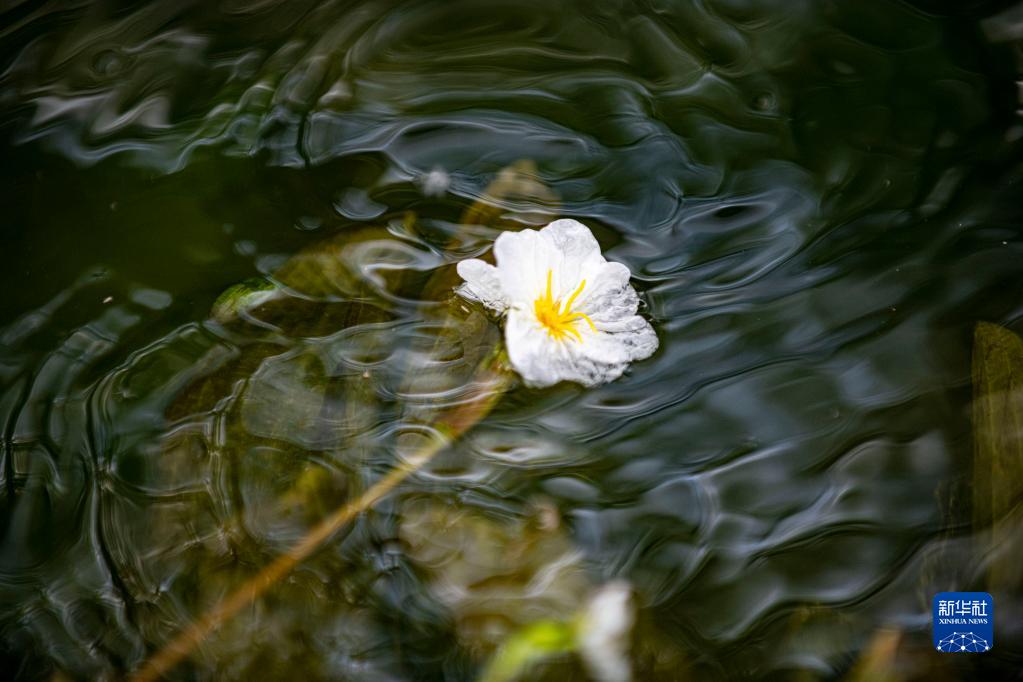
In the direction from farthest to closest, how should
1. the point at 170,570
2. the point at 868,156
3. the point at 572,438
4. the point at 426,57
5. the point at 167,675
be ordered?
1. the point at 426,57
2. the point at 868,156
3. the point at 572,438
4. the point at 170,570
5. the point at 167,675

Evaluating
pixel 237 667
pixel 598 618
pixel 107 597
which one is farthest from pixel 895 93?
pixel 107 597

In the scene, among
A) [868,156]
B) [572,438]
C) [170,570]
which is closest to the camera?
[170,570]

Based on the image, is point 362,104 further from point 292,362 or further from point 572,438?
point 572,438

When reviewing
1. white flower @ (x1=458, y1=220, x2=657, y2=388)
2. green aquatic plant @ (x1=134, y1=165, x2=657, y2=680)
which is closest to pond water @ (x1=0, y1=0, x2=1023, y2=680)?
green aquatic plant @ (x1=134, y1=165, x2=657, y2=680)

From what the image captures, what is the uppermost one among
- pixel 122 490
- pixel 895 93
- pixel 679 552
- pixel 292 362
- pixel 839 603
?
pixel 895 93

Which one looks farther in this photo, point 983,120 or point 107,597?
point 983,120

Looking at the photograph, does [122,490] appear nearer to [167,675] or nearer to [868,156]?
[167,675]

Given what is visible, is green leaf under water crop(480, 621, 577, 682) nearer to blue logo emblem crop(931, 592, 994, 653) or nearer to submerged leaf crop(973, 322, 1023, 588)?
blue logo emblem crop(931, 592, 994, 653)

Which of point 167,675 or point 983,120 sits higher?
point 983,120
